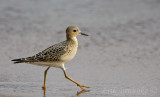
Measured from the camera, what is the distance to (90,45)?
9.62 meters

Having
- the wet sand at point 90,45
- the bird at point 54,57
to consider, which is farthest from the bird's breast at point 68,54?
the wet sand at point 90,45

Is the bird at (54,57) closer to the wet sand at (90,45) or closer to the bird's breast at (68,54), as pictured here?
the bird's breast at (68,54)

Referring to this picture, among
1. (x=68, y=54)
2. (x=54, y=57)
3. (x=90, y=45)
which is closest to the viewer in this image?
(x=54, y=57)

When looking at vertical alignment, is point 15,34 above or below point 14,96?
above

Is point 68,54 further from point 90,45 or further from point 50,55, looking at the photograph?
point 90,45

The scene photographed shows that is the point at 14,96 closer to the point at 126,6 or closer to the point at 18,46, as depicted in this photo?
the point at 18,46

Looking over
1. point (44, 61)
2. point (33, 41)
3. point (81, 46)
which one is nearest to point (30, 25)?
point (33, 41)

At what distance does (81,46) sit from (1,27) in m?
2.73

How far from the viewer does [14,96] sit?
20.4ft

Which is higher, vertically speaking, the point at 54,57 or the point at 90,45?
the point at 90,45

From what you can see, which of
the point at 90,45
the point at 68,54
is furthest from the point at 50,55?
the point at 90,45

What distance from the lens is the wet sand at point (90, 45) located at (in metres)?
6.83

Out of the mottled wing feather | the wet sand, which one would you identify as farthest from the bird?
the wet sand

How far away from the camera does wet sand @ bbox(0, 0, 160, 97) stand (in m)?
6.83
